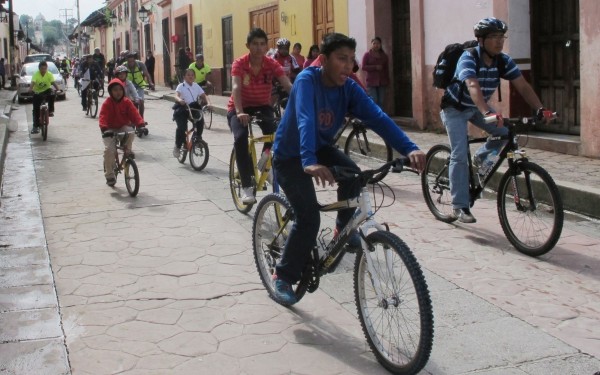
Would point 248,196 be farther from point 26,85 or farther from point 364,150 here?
point 26,85

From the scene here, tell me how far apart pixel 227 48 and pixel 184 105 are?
14.9 metres

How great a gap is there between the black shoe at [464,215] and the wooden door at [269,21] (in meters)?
14.7

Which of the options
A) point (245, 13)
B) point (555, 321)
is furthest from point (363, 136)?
point (245, 13)

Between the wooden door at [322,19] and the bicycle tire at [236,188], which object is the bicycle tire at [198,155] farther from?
the wooden door at [322,19]

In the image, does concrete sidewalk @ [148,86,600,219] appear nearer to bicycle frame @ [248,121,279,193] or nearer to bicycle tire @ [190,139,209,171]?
bicycle frame @ [248,121,279,193]

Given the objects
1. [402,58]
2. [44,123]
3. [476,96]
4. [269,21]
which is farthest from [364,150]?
[269,21]

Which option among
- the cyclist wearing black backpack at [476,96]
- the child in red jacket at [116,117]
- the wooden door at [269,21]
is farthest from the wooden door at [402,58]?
the cyclist wearing black backpack at [476,96]

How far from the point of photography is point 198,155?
1062cm

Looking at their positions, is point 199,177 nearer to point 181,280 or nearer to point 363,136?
point 363,136

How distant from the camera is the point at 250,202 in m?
7.46

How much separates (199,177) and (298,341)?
5918mm

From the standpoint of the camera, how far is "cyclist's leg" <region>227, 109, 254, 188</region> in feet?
24.4

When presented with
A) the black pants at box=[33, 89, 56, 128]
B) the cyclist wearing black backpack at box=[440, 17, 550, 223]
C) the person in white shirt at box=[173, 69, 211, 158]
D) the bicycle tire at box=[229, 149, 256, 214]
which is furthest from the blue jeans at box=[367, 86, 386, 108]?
the cyclist wearing black backpack at box=[440, 17, 550, 223]

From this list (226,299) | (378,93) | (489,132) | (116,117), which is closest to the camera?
(226,299)
